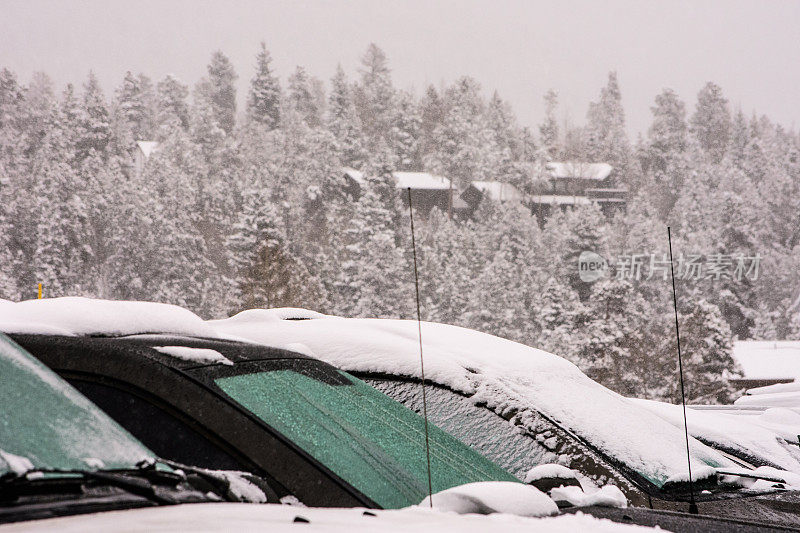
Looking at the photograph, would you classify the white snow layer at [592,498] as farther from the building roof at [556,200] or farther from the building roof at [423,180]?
the building roof at [556,200]

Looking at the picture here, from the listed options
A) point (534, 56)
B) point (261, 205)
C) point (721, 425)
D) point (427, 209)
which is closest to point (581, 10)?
point (534, 56)

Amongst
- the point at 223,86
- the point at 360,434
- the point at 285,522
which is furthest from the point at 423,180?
the point at 285,522

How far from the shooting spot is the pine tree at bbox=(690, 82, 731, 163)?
132 metres

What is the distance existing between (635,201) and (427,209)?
23917 millimetres

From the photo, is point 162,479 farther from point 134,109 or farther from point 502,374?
point 134,109

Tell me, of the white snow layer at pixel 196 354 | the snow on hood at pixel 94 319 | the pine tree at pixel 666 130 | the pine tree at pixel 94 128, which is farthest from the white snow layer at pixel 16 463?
the pine tree at pixel 666 130

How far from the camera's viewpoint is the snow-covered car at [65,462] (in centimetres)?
150

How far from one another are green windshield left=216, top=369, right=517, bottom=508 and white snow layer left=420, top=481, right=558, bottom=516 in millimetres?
304

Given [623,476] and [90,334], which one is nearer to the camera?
[90,334]

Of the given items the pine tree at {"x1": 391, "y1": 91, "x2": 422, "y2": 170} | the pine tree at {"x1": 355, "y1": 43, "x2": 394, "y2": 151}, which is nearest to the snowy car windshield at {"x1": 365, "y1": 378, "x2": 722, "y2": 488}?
the pine tree at {"x1": 391, "y1": 91, "x2": 422, "y2": 170}

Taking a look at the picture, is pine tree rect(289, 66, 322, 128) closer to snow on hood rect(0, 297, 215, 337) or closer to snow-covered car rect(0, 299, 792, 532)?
snow on hood rect(0, 297, 215, 337)

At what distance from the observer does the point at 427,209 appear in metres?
102

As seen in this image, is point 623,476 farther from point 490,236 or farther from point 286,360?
point 490,236

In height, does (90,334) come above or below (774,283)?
above
